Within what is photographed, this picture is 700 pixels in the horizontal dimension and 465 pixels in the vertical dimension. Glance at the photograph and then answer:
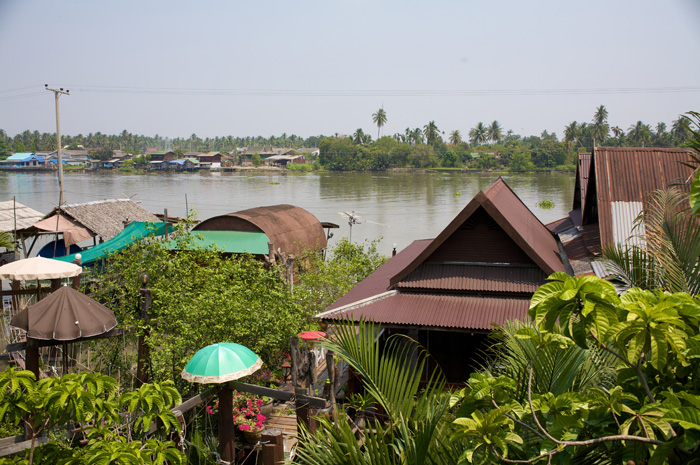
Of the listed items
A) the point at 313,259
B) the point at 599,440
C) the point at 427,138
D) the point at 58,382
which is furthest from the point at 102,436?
the point at 427,138

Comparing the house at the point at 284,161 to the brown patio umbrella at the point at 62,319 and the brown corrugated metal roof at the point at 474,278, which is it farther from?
the brown patio umbrella at the point at 62,319

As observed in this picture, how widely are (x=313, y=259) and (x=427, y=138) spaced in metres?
110

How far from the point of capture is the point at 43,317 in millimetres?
7508

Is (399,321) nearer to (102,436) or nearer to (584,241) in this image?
(102,436)

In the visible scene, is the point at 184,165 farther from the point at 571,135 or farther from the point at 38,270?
the point at 38,270

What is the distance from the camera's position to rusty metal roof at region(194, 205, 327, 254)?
1836 cm

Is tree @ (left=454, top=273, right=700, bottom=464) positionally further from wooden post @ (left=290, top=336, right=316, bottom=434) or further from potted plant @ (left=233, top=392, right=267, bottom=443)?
potted plant @ (left=233, top=392, right=267, bottom=443)

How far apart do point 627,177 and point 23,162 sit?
114 metres

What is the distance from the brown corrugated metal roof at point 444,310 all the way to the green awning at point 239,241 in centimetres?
855

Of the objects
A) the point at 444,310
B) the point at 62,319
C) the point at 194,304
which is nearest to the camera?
the point at 62,319

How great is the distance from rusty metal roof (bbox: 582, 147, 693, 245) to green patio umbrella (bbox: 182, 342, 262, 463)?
256 inches

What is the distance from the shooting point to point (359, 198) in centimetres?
5503

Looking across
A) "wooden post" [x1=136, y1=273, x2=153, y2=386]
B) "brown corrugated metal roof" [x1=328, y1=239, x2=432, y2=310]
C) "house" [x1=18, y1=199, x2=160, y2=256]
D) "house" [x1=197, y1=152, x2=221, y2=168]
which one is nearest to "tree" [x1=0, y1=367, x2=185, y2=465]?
"wooden post" [x1=136, y1=273, x2=153, y2=386]

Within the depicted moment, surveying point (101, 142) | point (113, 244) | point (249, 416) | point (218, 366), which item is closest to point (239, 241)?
point (113, 244)
